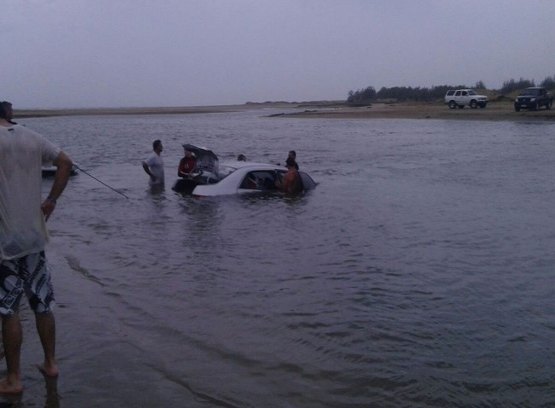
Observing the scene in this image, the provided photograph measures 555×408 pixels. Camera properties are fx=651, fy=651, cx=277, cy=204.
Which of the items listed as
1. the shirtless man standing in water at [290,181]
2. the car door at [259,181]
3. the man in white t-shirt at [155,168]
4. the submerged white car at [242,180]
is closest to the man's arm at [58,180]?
the submerged white car at [242,180]

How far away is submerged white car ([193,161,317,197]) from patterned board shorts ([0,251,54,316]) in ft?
32.3

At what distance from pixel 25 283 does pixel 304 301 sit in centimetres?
364

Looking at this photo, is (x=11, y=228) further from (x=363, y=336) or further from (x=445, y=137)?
(x=445, y=137)

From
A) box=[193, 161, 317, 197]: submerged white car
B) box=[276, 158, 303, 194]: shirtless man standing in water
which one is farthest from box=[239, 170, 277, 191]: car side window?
box=[276, 158, 303, 194]: shirtless man standing in water

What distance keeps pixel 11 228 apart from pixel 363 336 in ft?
11.5

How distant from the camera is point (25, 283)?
4711 millimetres

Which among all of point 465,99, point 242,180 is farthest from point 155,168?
point 465,99

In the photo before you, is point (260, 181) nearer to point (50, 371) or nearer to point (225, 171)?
point (225, 171)

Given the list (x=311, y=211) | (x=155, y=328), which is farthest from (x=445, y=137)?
(x=155, y=328)

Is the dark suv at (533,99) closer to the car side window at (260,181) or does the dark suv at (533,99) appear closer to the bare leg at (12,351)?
the car side window at (260,181)

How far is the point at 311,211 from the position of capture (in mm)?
13977

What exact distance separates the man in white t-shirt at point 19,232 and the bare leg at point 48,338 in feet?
0.04

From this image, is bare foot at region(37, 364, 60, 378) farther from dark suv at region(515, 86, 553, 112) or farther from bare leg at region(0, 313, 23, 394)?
dark suv at region(515, 86, 553, 112)

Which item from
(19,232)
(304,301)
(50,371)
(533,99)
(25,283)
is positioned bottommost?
A: (304,301)
